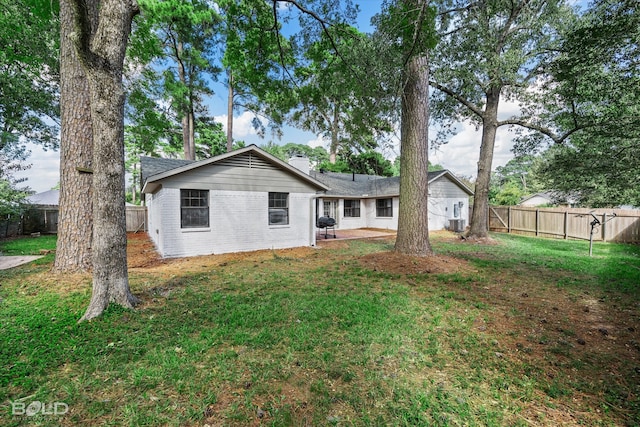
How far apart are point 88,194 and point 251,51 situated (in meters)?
5.62

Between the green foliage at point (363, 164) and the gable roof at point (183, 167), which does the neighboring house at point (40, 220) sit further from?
the green foliage at point (363, 164)

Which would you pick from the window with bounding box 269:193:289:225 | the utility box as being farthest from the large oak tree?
the window with bounding box 269:193:289:225

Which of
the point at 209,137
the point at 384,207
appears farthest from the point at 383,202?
the point at 209,137

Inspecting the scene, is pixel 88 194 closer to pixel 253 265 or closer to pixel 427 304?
pixel 253 265

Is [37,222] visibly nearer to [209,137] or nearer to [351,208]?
[209,137]

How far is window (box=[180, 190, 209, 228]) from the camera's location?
874 cm

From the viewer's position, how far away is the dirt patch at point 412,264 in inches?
254

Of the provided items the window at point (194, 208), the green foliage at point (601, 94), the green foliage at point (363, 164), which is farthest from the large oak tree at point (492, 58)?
the green foliage at point (363, 164)

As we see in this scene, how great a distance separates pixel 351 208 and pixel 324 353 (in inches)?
634

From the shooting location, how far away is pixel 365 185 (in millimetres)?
20234

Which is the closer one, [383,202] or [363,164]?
[383,202]

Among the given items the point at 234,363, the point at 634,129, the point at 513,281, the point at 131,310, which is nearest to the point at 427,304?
the point at 513,281

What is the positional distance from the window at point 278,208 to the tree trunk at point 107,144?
21.7 ft

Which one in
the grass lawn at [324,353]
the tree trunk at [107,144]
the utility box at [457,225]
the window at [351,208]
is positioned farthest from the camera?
the window at [351,208]
